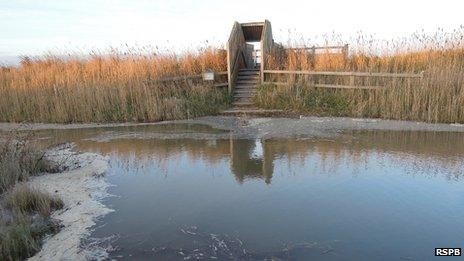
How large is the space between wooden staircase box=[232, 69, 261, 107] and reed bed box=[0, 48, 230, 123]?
50 centimetres

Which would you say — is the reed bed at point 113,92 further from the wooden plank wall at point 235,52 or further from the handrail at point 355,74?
the handrail at point 355,74

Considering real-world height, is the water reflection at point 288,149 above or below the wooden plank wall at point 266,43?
below

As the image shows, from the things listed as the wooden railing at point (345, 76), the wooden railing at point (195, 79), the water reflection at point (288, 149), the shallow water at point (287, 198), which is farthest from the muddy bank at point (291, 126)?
the wooden railing at point (195, 79)

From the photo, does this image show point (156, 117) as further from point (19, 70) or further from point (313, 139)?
point (19, 70)

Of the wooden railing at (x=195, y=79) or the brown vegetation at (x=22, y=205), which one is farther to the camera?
the wooden railing at (x=195, y=79)

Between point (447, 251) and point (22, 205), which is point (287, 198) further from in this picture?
point (22, 205)

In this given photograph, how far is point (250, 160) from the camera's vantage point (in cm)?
795

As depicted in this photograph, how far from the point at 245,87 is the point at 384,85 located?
4665mm

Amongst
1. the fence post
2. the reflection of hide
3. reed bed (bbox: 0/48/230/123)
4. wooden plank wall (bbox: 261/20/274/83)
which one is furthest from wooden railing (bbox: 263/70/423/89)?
the reflection of hide

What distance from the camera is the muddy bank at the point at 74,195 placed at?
4.52 m

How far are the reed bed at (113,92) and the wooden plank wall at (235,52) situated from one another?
1.73 ft

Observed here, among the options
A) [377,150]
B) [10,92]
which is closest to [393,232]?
[377,150]

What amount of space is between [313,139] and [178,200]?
14.5 ft

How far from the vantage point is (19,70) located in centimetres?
1573
